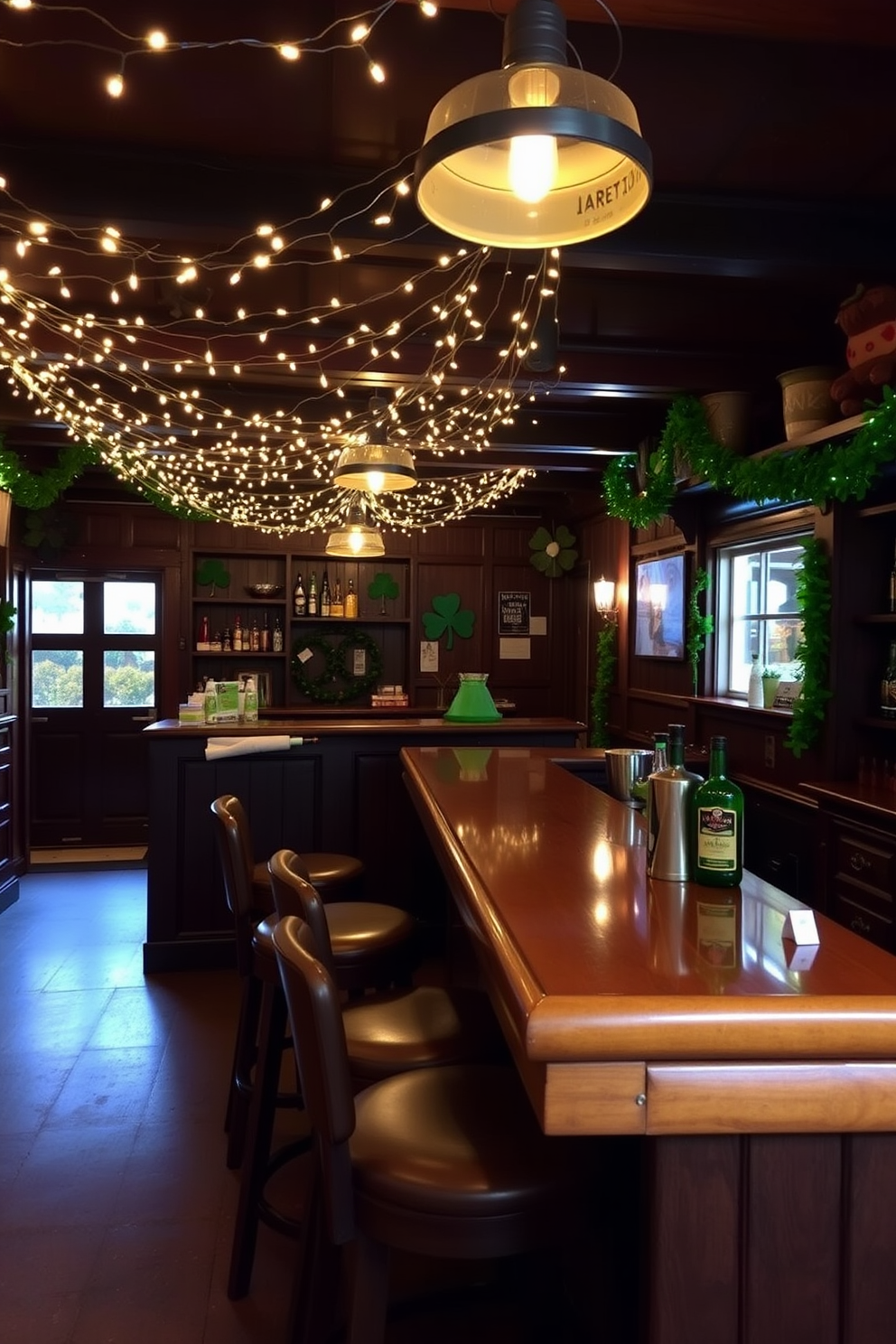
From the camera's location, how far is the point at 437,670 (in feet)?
24.2

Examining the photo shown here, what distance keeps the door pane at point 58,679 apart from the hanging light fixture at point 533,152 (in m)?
5.99

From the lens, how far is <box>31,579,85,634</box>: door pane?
22.1 ft

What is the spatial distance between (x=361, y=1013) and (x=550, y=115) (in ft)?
5.16

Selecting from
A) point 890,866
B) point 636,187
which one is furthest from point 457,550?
point 636,187

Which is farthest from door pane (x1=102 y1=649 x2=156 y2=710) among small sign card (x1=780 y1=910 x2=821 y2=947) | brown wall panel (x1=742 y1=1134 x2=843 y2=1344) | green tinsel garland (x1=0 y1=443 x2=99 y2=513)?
brown wall panel (x1=742 y1=1134 x2=843 y2=1344)

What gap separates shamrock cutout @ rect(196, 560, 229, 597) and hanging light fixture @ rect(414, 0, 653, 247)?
18.8 ft

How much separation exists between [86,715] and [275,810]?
3197mm

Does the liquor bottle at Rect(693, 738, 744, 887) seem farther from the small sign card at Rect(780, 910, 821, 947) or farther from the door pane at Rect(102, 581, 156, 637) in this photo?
the door pane at Rect(102, 581, 156, 637)

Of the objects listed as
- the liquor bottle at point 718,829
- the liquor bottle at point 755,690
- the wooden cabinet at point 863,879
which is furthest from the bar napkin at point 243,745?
the liquor bottle at point 718,829

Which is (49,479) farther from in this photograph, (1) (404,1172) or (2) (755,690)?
(1) (404,1172)

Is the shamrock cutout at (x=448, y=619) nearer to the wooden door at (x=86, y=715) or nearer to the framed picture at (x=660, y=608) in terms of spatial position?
the framed picture at (x=660, y=608)

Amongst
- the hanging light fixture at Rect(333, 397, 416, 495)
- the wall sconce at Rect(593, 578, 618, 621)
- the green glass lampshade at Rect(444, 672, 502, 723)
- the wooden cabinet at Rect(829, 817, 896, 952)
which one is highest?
the hanging light fixture at Rect(333, 397, 416, 495)

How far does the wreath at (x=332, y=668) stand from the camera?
712 cm

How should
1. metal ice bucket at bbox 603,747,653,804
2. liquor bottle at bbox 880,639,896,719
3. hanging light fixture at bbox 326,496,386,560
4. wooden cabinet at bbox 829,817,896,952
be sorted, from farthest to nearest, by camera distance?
hanging light fixture at bbox 326,496,386,560, liquor bottle at bbox 880,639,896,719, wooden cabinet at bbox 829,817,896,952, metal ice bucket at bbox 603,747,653,804
